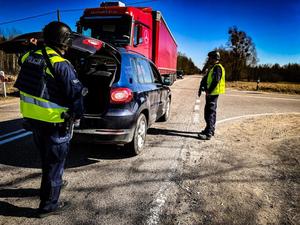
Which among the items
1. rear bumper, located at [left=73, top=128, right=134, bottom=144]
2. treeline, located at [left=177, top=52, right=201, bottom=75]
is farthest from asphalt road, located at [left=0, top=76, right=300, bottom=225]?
treeline, located at [left=177, top=52, right=201, bottom=75]

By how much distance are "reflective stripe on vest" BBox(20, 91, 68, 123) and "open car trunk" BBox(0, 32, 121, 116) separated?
1.08 meters

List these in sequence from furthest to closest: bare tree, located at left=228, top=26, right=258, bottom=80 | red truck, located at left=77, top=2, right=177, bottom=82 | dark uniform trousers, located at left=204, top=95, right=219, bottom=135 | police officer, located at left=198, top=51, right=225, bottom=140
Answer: bare tree, located at left=228, top=26, right=258, bottom=80, red truck, located at left=77, top=2, right=177, bottom=82, dark uniform trousers, located at left=204, top=95, right=219, bottom=135, police officer, located at left=198, top=51, right=225, bottom=140

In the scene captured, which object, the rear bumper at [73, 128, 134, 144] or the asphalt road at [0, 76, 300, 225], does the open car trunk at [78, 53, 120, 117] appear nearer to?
the rear bumper at [73, 128, 134, 144]

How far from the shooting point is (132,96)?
430 cm

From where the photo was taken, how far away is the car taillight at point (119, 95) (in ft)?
13.5

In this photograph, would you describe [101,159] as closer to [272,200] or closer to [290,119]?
[272,200]

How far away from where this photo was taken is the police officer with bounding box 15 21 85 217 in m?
2.47

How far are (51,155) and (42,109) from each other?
0.47m

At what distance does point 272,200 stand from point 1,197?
129 inches

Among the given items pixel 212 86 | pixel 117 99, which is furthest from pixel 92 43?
pixel 212 86

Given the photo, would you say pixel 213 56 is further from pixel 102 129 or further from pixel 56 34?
pixel 56 34

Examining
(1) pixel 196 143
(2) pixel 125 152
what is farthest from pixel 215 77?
(2) pixel 125 152

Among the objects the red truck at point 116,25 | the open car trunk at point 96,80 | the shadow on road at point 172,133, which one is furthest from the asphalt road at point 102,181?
the red truck at point 116,25

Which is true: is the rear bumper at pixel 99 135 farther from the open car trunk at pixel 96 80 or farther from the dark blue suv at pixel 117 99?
the open car trunk at pixel 96 80
